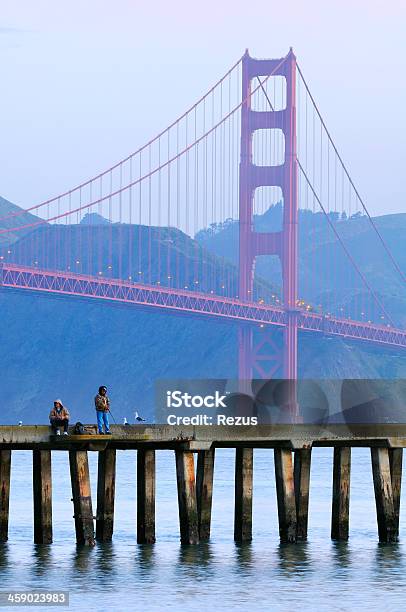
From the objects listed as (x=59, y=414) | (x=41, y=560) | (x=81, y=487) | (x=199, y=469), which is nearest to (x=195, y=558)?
(x=199, y=469)

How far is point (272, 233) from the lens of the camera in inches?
5325

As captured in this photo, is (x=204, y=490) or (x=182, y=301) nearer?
(x=204, y=490)

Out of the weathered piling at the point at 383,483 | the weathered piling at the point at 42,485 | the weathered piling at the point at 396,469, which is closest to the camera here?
the weathered piling at the point at 42,485

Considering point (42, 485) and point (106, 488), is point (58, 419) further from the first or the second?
point (42, 485)

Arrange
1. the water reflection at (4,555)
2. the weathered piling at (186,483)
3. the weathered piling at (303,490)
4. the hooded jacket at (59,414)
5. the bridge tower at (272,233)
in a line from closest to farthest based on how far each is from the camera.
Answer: the hooded jacket at (59,414) < the weathered piling at (186,483) < the water reflection at (4,555) < the weathered piling at (303,490) < the bridge tower at (272,233)

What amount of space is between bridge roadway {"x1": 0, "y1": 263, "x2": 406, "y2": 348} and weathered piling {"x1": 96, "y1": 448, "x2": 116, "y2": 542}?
66544 mm

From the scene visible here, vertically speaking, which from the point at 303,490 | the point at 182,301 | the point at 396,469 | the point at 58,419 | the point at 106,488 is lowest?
the point at 303,490

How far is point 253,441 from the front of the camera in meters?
34.6

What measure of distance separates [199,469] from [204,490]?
0.61m

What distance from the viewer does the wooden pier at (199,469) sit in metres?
33.7

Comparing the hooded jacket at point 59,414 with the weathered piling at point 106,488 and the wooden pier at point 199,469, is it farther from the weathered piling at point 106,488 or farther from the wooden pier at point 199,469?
the weathered piling at point 106,488

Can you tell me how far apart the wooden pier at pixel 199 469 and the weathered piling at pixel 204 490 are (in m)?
0.02

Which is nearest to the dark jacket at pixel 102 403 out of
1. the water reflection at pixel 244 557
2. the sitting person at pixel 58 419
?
the sitting person at pixel 58 419

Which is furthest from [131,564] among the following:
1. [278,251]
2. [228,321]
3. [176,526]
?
[278,251]
